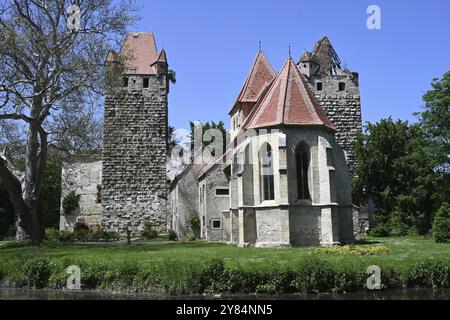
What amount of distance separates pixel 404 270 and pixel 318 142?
10.3 meters

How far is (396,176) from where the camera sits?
34.2m

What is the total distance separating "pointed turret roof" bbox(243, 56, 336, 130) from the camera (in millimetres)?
23109

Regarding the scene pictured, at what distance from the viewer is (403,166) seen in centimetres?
3362

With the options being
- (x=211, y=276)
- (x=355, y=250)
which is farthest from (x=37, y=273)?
(x=355, y=250)

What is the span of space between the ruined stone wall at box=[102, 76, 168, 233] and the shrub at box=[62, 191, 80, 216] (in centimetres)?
496

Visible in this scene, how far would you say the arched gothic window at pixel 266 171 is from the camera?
910 inches

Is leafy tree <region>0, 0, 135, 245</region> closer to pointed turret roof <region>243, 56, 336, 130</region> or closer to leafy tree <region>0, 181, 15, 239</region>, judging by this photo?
pointed turret roof <region>243, 56, 336, 130</region>

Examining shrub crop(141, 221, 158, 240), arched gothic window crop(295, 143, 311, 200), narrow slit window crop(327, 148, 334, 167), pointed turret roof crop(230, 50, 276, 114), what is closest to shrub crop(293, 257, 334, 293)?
arched gothic window crop(295, 143, 311, 200)

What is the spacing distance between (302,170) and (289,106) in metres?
3.37

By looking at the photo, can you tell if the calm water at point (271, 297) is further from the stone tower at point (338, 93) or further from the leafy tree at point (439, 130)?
the stone tower at point (338, 93)

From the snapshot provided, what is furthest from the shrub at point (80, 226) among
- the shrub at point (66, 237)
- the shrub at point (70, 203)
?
the shrub at point (66, 237)
